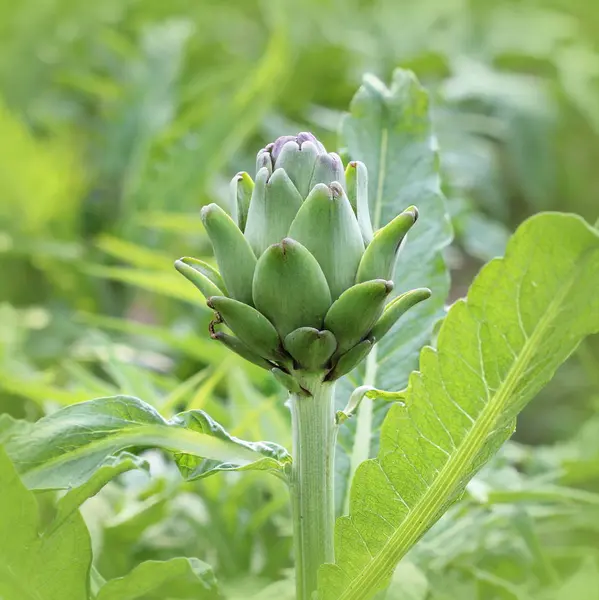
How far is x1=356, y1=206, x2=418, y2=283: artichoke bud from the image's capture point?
41cm

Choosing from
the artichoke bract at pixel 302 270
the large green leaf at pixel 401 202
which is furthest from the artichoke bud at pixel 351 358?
the large green leaf at pixel 401 202

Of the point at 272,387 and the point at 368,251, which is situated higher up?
the point at 368,251

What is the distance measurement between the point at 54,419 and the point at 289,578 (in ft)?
0.72

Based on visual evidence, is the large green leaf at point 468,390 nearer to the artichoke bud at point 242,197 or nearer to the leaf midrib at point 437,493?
the leaf midrib at point 437,493

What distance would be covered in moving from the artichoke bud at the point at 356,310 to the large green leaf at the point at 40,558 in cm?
14

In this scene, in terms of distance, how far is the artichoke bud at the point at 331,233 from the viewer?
40cm

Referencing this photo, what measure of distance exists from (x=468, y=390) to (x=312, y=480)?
86mm

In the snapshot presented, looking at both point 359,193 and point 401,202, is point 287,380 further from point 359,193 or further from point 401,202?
point 401,202

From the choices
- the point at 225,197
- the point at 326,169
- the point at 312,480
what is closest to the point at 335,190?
the point at 326,169

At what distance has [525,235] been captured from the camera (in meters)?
0.37

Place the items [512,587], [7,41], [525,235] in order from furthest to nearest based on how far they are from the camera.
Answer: [7,41], [512,587], [525,235]

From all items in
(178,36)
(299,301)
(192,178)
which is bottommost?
(192,178)

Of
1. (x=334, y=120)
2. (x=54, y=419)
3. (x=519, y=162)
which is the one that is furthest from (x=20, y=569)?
(x=519, y=162)

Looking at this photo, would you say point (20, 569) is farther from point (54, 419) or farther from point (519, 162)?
point (519, 162)
